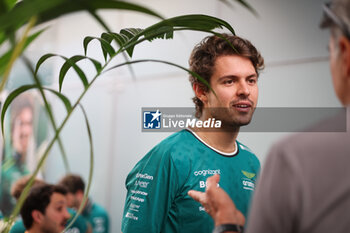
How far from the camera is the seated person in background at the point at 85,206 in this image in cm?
368

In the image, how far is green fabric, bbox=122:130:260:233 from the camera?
48.2 inches

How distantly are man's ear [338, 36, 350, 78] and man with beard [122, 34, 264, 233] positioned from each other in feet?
1.91

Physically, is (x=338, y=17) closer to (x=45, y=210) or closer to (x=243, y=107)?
(x=243, y=107)

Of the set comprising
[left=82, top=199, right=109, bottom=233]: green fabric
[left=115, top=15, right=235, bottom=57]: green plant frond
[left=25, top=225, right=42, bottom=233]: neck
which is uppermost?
[left=115, top=15, right=235, bottom=57]: green plant frond

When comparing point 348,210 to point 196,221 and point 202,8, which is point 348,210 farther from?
point 202,8

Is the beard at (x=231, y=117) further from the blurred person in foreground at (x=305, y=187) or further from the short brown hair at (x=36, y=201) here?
the short brown hair at (x=36, y=201)

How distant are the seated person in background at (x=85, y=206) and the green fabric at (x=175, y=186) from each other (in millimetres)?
2500

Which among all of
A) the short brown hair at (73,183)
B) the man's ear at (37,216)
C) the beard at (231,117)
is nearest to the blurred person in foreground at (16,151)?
the short brown hair at (73,183)

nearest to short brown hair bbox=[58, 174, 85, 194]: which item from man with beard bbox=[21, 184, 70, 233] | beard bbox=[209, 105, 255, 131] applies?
man with beard bbox=[21, 184, 70, 233]

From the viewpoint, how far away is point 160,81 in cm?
411

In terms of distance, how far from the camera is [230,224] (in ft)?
2.56

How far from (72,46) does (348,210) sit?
4.86m

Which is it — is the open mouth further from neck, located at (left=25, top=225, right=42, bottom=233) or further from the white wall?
the white wall

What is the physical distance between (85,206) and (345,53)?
10.9ft
